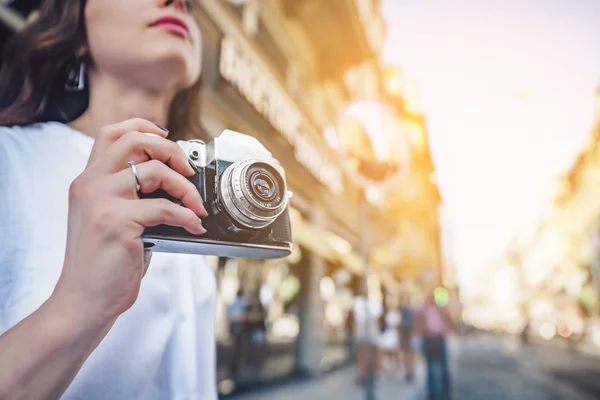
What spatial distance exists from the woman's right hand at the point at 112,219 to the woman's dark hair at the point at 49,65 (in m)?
0.32

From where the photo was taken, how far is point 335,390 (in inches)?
223

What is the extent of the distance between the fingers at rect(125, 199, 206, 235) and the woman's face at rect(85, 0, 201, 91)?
331 mm

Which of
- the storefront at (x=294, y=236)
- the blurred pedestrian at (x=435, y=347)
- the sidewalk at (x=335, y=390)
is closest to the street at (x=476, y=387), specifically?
the sidewalk at (x=335, y=390)

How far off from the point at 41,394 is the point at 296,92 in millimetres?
6386

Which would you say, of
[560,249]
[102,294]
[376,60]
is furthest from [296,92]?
[560,249]

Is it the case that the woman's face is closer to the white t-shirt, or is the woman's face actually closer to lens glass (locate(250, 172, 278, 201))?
the white t-shirt

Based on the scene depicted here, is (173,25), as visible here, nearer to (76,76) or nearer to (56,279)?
(76,76)

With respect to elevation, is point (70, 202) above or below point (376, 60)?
below

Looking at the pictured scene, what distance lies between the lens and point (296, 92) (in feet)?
21.3

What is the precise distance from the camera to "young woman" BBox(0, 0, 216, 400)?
451mm

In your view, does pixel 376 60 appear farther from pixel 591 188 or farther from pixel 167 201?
pixel 591 188

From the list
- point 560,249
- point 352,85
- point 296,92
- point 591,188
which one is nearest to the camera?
point 296,92

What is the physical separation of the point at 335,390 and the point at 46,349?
5888mm

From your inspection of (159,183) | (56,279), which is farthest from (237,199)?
(56,279)
